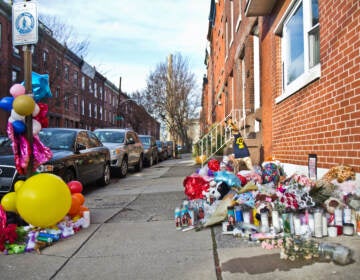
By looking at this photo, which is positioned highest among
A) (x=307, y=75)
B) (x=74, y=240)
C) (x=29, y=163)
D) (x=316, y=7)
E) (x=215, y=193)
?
(x=316, y=7)

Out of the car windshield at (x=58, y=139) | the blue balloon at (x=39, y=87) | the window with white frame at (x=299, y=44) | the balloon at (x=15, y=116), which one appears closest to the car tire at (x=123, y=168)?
the car windshield at (x=58, y=139)

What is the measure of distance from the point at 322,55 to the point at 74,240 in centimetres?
398

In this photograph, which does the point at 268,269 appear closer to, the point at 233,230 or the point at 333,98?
the point at 233,230

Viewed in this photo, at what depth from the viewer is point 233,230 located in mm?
3703

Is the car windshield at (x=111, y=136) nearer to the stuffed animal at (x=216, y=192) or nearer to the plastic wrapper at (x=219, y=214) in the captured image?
the stuffed animal at (x=216, y=192)

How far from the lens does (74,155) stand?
715cm

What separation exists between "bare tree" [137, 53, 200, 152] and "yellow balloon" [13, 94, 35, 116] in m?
28.8

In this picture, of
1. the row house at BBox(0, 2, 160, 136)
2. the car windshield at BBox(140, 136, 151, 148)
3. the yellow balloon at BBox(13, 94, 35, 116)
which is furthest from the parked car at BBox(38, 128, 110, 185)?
the row house at BBox(0, 2, 160, 136)

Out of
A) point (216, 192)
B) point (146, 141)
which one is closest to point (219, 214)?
point (216, 192)

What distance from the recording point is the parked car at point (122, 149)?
11.1 meters

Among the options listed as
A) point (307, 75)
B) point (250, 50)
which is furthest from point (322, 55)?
point (250, 50)

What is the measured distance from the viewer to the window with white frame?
529 cm

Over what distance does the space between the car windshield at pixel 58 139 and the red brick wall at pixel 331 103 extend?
15.1 feet

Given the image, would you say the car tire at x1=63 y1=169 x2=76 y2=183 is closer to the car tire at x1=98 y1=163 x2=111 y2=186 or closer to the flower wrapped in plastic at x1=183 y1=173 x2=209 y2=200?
the car tire at x1=98 y1=163 x2=111 y2=186
